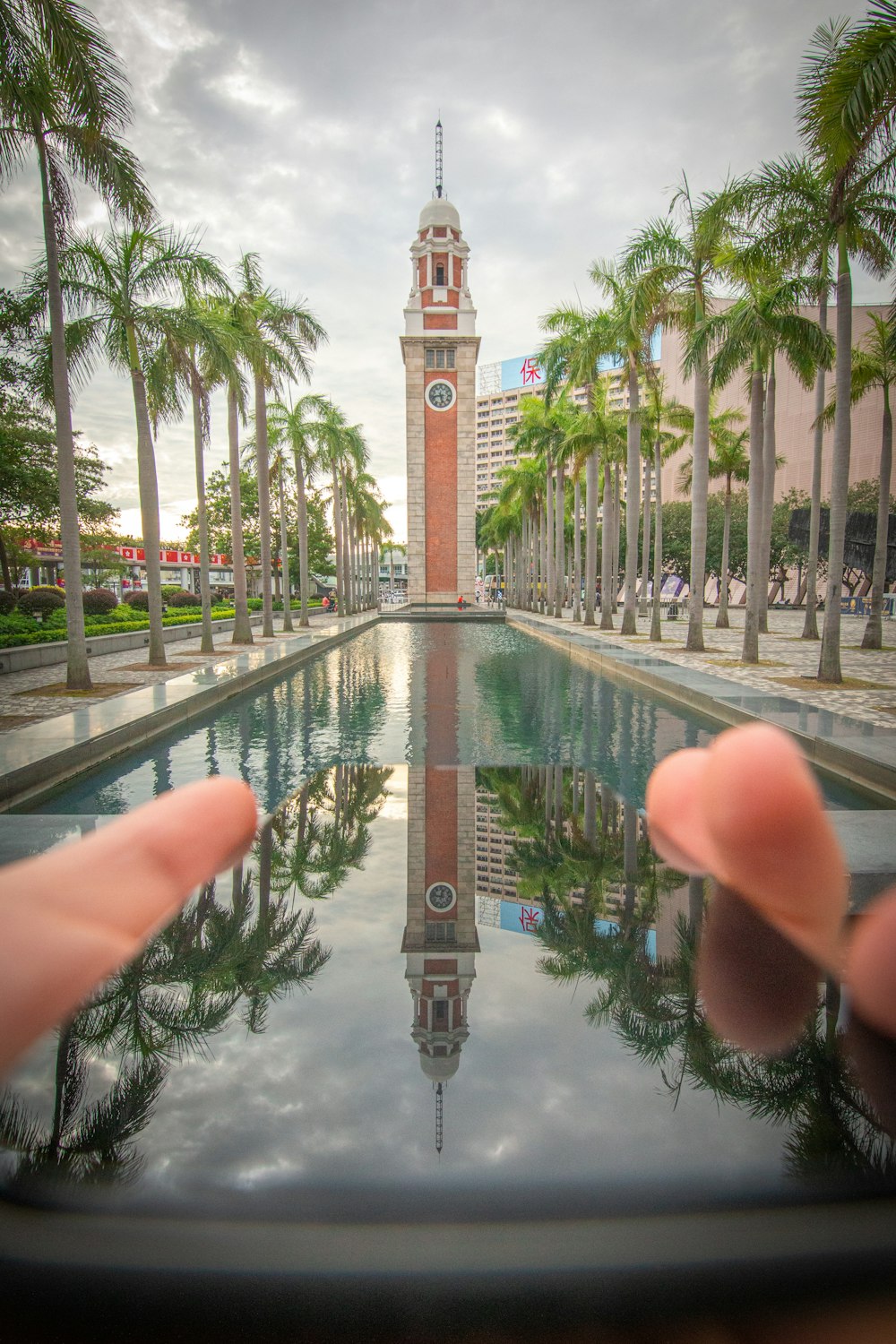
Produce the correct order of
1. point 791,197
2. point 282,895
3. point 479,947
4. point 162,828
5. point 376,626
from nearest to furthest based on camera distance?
point 162,828
point 479,947
point 282,895
point 791,197
point 376,626

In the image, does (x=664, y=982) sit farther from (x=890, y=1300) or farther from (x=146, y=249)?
(x=146, y=249)

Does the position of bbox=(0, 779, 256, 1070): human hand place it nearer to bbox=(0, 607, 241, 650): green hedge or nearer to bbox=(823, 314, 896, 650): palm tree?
bbox=(0, 607, 241, 650): green hedge

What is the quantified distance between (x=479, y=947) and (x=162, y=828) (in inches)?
57.7

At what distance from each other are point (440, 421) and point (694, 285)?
31852mm

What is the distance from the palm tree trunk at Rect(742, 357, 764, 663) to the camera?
1534 centimetres

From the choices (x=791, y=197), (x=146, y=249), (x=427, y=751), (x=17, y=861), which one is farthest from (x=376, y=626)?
(x=17, y=861)

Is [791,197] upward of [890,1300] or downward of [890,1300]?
upward

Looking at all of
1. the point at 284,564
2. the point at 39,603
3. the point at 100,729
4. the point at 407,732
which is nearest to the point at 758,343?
the point at 407,732

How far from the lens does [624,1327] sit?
5.24 feet

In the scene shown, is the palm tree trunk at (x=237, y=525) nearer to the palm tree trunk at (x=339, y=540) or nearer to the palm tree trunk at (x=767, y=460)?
the palm tree trunk at (x=767, y=460)

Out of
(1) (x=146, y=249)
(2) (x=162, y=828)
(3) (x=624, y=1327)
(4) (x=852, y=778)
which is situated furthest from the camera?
(1) (x=146, y=249)

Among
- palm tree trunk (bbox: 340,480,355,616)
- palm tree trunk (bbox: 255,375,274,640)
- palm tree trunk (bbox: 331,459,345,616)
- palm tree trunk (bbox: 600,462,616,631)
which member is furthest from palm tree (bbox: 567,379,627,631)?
palm tree trunk (bbox: 340,480,355,616)

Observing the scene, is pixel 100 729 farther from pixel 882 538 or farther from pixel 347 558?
pixel 347 558

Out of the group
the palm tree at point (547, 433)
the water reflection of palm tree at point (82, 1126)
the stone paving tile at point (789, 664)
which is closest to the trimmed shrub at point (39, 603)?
the stone paving tile at point (789, 664)
